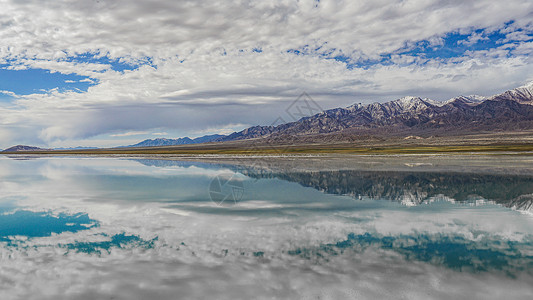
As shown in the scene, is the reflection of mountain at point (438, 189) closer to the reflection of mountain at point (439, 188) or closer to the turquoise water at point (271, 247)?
the reflection of mountain at point (439, 188)

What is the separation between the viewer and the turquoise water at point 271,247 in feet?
26.0

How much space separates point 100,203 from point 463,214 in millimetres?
18876

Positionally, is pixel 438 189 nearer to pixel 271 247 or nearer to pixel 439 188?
pixel 439 188

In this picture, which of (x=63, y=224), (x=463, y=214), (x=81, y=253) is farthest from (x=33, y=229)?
(x=463, y=214)

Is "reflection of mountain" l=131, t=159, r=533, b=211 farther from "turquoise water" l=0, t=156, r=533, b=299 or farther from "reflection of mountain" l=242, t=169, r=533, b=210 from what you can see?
"turquoise water" l=0, t=156, r=533, b=299

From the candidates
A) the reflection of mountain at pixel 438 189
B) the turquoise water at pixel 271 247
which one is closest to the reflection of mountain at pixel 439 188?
the reflection of mountain at pixel 438 189

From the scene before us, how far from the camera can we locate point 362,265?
358 inches

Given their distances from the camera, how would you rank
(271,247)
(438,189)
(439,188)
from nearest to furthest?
(271,247) → (438,189) → (439,188)

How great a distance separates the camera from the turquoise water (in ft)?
26.0

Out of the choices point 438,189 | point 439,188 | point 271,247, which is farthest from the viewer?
point 439,188

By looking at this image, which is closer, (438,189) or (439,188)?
(438,189)

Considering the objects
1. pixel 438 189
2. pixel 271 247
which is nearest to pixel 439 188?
pixel 438 189

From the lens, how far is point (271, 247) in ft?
35.3

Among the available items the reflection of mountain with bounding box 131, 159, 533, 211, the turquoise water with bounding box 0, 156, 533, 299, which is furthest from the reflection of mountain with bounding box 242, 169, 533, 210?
the turquoise water with bounding box 0, 156, 533, 299
